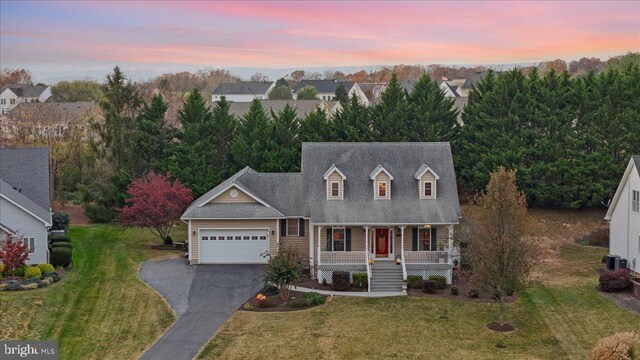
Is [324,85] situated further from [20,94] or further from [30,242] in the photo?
[30,242]

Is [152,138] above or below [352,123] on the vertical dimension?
below

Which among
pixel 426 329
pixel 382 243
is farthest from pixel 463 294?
pixel 426 329

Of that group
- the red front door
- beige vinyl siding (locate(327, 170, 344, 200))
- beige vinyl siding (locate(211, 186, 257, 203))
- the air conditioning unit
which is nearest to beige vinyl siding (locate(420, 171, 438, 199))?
the red front door

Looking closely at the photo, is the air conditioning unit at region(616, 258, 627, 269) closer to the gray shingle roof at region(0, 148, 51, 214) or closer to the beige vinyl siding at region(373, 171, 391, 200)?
the beige vinyl siding at region(373, 171, 391, 200)

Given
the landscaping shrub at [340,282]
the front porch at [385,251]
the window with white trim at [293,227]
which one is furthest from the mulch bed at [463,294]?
the window with white trim at [293,227]

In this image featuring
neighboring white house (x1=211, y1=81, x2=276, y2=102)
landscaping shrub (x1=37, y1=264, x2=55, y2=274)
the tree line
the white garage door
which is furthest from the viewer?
neighboring white house (x1=211, y1=81, x2=276, y2=102)

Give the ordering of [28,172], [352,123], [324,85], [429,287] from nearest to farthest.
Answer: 1. [429,287]
2. [28,172]
3. [352,123]
4. [324,85]

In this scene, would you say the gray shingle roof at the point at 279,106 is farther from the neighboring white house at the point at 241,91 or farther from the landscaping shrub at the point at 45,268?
the landscaping shrub at the point at 45,268
